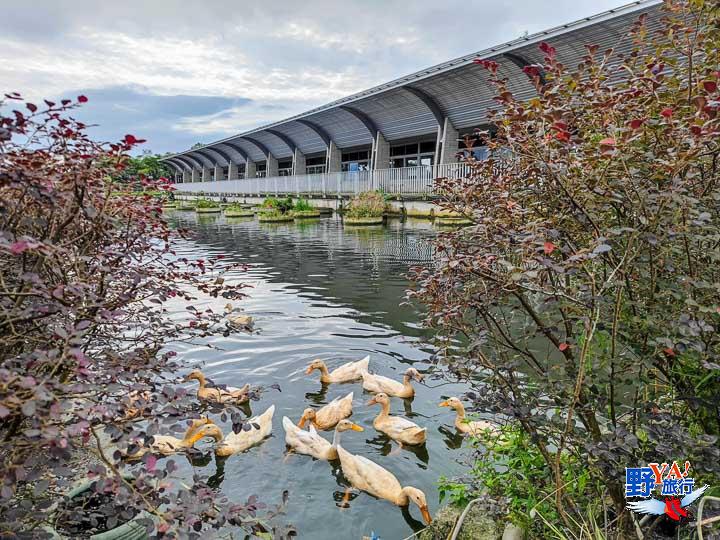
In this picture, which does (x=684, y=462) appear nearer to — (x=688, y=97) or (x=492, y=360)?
(x=492, y=360)

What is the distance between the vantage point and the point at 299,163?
4469 centimetres

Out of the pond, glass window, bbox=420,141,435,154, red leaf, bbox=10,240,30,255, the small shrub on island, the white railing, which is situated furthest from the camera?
glass window, bbox=420,141,435,154

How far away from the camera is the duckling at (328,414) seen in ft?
17.1

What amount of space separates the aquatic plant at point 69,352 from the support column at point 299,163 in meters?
42.6

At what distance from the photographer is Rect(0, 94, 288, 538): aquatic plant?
5.21 ft

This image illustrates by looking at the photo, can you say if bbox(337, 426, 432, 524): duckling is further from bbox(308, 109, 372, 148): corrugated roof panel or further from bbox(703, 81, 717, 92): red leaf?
bbox(308, 109, 372, 148): corrugated roof panel

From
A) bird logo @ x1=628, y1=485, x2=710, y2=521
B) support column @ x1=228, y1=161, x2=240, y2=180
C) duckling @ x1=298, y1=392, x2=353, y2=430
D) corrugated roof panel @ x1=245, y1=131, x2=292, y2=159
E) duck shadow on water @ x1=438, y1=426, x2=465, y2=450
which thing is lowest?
duck shadow on water @ x1=438, y1=426, x2=465, y2=450

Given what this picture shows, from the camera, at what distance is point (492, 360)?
9.14ft

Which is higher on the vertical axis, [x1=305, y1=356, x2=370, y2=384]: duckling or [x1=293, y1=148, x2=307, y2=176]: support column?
[x1=293, y1=148, x2=307, y2=176]: support column

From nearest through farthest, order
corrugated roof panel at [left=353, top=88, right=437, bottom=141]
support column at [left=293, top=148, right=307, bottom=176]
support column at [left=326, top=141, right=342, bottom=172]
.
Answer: corrugated roof panel at [left=353, top=88, right=437, bottom=141]
support column at [left=326, top=141, right=342, bottom=172]
support column at [left=293, top=148, right=307, bottom=176]

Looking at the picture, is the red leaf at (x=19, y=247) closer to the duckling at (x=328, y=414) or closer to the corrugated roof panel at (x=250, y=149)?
the duckling at (x=328, y=414)

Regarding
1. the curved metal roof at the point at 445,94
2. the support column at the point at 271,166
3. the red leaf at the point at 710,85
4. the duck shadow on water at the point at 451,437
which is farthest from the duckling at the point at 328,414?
the support column at the point at 271,166

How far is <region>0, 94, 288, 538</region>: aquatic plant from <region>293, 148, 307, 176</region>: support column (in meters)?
42.6

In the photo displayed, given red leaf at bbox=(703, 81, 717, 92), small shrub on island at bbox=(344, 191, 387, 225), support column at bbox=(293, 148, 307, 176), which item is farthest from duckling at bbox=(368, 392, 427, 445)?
support column at bbox=(293, 148, 307, 176)
